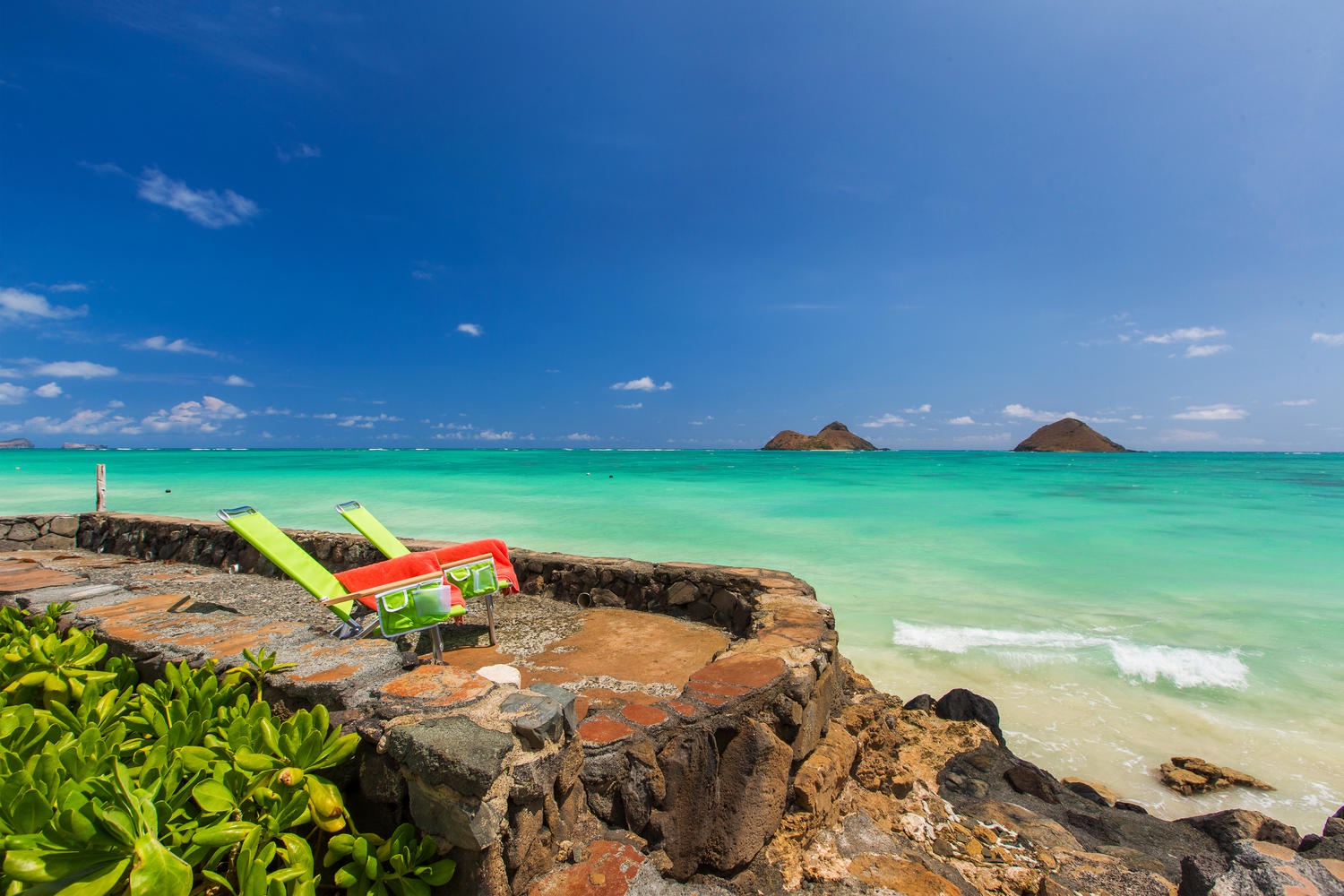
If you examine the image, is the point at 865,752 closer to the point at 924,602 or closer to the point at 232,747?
the point at 232,747

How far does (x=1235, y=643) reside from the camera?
20.0ft

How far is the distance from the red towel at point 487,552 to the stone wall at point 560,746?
1303 millimetres

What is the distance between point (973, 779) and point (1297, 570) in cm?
1139

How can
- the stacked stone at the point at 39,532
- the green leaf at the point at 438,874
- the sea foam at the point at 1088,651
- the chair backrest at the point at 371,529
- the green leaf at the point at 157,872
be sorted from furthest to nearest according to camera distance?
the stacked stone at the point at 39,532 < the sea foam at the point at 1088,651 < the chair backrest at the point at 371,529 < the green leaf at the point at 438,874 < the green leaf at the point at 157,872

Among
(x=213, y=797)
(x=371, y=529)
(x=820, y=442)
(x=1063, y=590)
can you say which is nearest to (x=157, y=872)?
(x=213, y=797)

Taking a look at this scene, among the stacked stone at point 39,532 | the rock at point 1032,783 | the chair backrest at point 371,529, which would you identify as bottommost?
the rock at point 1032,783

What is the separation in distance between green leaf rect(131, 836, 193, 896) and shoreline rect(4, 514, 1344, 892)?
1743 millimetres

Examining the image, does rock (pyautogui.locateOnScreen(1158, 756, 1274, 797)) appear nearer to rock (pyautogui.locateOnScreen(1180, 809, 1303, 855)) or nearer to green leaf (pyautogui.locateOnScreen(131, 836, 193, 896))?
rock (pyautogui.locateOnScreen(1180, 809, 1303, 855))

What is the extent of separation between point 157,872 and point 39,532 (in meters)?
9.59

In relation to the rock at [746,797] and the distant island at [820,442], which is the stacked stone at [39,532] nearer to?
the rock at [746,797]

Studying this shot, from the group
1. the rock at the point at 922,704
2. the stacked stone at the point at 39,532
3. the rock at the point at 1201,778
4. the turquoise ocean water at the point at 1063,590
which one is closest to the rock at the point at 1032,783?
the turquoise ocean water at the point at 1063,590

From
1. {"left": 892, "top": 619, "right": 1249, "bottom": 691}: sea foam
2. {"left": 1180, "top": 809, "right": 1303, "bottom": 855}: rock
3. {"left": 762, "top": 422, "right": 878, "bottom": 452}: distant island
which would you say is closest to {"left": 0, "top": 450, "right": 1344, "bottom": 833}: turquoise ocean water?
{"left": 892, "top": 619, "right": 1249, "bottom": 691}: sea foam

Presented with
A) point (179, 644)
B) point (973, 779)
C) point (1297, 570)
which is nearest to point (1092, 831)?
point (973, 779)

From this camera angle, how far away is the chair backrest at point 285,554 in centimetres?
361
